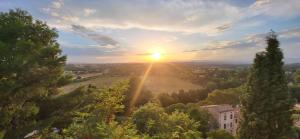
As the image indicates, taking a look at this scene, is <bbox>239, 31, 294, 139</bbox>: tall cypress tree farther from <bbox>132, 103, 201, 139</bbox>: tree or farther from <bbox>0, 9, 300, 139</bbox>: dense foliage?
<bbox>132, 103, 201, 139</bbox>: tree

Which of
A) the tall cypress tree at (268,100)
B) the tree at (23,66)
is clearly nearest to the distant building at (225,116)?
the tall cypress tree at (268,100)

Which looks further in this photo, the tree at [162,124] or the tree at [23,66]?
the tree at [23,66]

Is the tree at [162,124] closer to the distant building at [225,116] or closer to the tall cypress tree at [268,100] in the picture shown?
the tall cypress tree at [268,100]

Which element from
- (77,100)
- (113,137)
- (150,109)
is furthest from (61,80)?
(113,137)

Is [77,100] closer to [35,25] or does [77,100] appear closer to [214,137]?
[35,25]

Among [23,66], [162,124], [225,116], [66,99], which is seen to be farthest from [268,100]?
[225,116]

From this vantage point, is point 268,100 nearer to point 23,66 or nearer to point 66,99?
point 66,99
